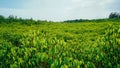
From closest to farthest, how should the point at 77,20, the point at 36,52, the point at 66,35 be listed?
the point at 36,52 → the point at 66,35 → the point at 77,20

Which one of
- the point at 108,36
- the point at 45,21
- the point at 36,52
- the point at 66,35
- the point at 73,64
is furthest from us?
the point at 45,21

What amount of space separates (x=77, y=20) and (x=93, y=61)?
101 ft

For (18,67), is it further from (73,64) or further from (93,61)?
(93,61)

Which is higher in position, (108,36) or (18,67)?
(108,36)

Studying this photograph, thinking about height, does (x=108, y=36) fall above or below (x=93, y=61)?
above

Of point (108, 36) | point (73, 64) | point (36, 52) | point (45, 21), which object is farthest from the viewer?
point (45, 21)

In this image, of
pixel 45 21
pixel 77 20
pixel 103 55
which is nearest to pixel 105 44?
pixel 103 55

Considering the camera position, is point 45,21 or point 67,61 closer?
point 67,61

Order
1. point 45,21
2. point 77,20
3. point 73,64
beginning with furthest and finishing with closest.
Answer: point 77,20 → point 45,21 → point 73,64

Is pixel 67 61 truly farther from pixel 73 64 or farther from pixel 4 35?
pixel 4 35

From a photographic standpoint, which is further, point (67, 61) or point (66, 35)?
point (66, 35)

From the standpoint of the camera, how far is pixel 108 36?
920 centimetres

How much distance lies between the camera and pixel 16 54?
27.8 ft

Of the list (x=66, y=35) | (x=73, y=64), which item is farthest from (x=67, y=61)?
(x=66, y=35)
